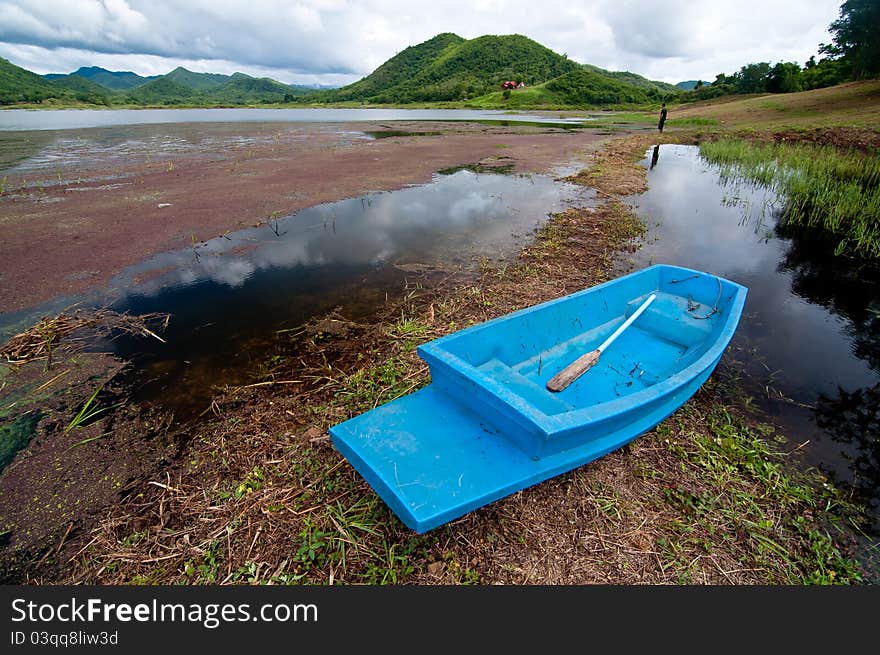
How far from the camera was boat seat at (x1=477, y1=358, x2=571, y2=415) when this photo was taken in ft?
11.4

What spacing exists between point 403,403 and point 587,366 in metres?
1.79

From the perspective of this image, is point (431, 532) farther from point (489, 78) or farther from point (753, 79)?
point (489, 78)

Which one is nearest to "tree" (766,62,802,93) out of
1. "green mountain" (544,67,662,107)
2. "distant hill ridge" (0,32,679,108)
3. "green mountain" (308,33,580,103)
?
"distant hill ridge" (0,32,679,108)

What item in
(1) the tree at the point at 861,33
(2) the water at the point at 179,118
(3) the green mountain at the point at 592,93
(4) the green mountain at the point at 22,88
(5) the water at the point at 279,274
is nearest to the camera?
(5) the water at the point at 279,274

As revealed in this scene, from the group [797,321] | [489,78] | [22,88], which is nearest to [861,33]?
[797,321]

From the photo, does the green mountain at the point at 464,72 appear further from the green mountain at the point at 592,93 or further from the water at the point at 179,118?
the water at the point at 179,118

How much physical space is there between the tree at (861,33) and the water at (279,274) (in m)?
43.4

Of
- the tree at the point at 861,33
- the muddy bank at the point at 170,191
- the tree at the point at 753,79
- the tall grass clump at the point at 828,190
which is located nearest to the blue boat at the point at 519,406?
the muddy bank at the point at 170,191

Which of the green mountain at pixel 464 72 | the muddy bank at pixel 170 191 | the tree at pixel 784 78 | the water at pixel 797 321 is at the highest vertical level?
the green mountain at pixel 464 72

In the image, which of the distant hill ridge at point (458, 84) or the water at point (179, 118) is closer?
the water at point (179, 118)

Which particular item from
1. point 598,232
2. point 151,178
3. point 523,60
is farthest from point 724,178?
point 523,60

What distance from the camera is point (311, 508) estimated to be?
2.90 metres

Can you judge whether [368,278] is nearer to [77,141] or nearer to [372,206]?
[372,206]

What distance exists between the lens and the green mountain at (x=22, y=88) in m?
86.7
